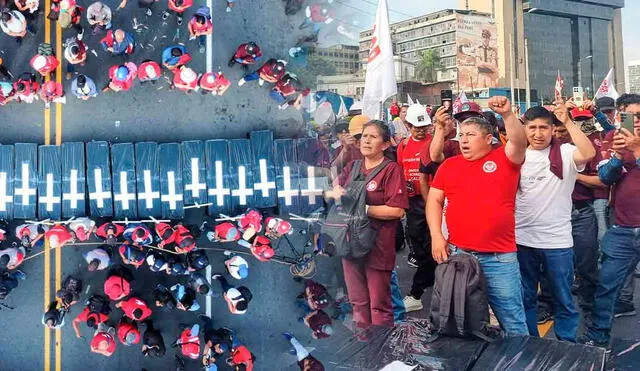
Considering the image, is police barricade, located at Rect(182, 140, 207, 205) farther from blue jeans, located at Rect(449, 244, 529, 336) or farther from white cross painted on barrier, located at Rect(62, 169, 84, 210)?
blue jeans, located at Rect(449, 244, 529, 336)

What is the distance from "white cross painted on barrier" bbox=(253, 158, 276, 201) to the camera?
2.70 m

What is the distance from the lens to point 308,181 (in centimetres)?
274

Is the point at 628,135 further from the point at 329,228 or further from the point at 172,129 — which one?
the point at 172,129

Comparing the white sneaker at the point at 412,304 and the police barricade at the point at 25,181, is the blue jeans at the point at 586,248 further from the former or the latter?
the police barricade at the point at 25,181

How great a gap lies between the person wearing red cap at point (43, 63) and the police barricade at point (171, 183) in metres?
0.62

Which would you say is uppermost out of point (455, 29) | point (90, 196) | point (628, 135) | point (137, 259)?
point (455, 29)

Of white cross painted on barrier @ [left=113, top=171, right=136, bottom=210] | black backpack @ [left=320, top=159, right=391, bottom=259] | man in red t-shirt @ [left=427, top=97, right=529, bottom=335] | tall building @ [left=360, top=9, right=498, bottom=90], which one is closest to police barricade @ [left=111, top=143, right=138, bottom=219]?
white cross painted on barrier @ [left=113, top=171, right=136, bottom=210]

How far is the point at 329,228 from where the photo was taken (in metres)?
2.83

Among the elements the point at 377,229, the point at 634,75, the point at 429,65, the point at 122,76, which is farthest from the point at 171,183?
the point at 429,65

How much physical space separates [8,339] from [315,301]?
160 cm

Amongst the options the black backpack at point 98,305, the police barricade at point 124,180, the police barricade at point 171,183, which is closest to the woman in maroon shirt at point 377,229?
the police barricade at point 171,183

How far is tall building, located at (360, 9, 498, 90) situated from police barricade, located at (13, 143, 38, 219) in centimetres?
2453

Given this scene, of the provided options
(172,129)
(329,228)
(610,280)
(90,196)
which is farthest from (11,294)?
(610,280)

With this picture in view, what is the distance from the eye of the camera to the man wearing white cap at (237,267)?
266 centimetres
